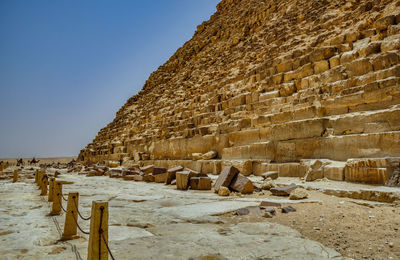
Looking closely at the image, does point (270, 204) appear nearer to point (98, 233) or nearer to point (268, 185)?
point (268, 185)

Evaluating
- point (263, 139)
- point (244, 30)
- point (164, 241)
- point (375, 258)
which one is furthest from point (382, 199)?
point (244, 30)

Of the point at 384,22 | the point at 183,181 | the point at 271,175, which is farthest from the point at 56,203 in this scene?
the point at 384,22

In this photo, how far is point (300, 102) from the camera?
749cm

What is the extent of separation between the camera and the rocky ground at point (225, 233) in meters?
2.38

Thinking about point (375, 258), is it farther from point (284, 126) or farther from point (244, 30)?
point (244, 30)

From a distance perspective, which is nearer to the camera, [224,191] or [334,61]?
[224,191]

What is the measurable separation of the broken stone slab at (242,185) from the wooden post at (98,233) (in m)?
4.15

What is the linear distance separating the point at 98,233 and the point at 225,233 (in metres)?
1.55

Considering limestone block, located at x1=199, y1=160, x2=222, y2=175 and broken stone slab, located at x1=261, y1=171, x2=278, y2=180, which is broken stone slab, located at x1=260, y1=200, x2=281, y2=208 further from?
limestone block, located at x1=199, y1=160, x2=222, y2=175

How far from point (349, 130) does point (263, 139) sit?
2527mm

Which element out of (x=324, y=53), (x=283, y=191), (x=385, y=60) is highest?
(x=324, y=53)

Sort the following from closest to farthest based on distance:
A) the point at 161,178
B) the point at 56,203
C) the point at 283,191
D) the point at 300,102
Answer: the point at 56,203 → the point at 283,191 → the point at 300,102 → the point at 161,178

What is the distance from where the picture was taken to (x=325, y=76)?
738cm

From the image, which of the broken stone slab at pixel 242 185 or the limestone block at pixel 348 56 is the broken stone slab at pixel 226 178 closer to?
the broken stone slab at pixel 242 185
